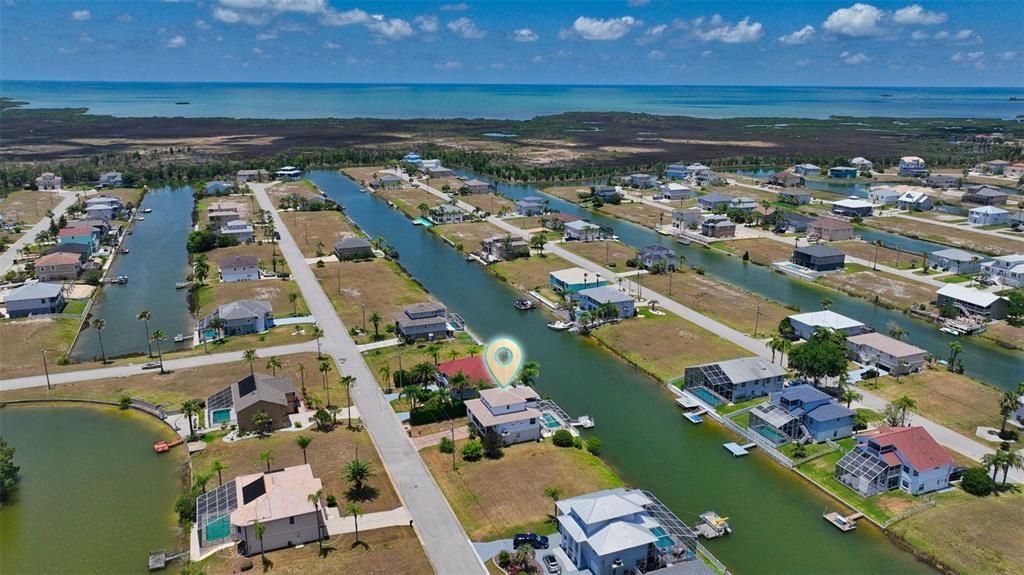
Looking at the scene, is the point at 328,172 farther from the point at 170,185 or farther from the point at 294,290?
the point at 294,290

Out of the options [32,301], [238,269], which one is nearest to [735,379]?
[238,269]

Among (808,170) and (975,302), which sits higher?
(808,170)

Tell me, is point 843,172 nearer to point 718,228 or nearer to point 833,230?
point 833,230

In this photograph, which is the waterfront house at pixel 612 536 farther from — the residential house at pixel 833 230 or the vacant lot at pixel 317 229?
the residential house at pixel 833 230

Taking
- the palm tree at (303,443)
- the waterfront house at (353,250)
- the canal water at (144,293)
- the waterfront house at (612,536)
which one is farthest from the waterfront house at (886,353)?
the canal water at (144,293)

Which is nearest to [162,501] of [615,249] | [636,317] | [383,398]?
[383,398]

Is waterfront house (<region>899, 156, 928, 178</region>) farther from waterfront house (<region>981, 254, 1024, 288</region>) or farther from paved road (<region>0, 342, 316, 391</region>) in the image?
paved road (<region>0, 342, 316, 391</region>)
